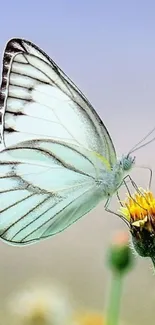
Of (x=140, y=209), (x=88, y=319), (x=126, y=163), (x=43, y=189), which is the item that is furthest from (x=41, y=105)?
(x=88, y=319)

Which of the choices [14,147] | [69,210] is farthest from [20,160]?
[69,210]

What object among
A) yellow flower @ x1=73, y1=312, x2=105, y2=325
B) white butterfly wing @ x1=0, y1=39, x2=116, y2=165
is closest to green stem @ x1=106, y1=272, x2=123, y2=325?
yellow flower @ x1=73, y1=312, x2=105, y2=325

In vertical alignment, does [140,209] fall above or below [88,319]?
above

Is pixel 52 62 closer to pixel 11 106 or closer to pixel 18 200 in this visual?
pixel 11 106

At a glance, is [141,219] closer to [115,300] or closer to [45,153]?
[115,300]

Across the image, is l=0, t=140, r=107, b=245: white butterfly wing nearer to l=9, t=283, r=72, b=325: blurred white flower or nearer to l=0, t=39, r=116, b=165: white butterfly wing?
l=0, t=39, r=116, b=165: white butterfly wing

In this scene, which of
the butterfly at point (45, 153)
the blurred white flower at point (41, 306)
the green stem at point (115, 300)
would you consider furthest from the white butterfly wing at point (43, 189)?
the green stem at point (115, 300)
